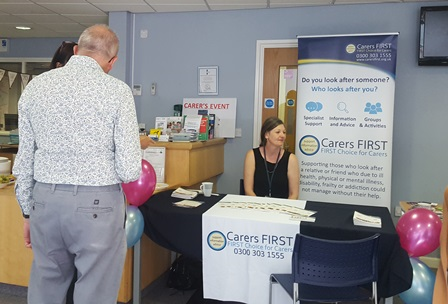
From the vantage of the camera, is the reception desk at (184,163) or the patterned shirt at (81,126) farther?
the reception desk at (184,163)

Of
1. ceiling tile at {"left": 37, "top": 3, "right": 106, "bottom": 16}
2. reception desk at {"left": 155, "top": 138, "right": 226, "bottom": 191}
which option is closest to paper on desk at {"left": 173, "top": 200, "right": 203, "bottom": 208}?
reception desk at {"left": 155, "top": 138, "right": 226, "bottom": 191}

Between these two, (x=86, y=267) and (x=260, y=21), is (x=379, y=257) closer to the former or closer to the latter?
(x=86, y=267)

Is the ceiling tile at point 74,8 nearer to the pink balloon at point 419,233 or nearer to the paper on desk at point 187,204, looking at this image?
the paper on desk at point 187,204

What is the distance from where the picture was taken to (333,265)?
1.87 metres

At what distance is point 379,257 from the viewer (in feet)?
6.77

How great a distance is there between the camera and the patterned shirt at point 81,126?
4.99ft

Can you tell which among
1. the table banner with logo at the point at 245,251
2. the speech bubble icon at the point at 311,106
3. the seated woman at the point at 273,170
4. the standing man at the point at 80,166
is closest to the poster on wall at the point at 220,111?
the speech bubble icon at the point at 311,106

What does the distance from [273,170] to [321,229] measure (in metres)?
1.17

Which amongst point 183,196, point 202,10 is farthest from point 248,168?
point 202,10

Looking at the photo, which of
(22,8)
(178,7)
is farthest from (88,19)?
(178,7)

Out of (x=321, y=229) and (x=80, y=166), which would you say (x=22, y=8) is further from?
(x=321, y=229)

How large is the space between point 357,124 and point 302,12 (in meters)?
1.34

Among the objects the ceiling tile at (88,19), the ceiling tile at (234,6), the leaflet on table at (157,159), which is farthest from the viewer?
the ceiling tile at (88,19)

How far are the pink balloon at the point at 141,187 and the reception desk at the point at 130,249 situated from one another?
0.40 meters
